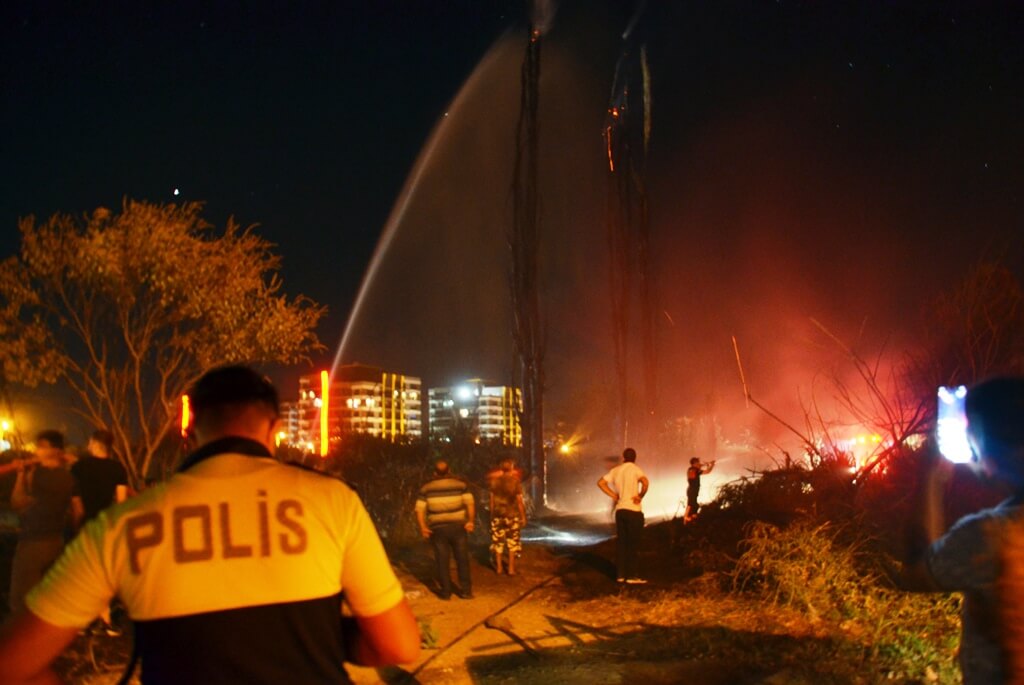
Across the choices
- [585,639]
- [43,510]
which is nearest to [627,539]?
[585,639]

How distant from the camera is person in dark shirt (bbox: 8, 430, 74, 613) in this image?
24.8 ft

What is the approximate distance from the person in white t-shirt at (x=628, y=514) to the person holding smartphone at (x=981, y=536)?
30.7 ft

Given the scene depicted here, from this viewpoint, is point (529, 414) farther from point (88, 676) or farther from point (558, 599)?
point (88, 676)

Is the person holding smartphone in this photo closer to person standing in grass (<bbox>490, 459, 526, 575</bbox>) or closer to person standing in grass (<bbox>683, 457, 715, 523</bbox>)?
person standing in grass (<bbox>490, 459, 526, 575</bbox>)

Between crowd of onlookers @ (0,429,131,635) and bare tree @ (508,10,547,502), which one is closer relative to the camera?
crowd of onlookers @ (0,429,131,635)

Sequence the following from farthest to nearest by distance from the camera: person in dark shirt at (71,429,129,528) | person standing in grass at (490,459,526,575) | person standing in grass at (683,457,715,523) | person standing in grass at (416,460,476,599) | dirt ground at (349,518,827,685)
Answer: person standing in grass at (683,457,715,523), person standing in grass at (490,459,526,575), person standing in grass at (416,460,476,599), person in dark shirt at (71,429,129,528), dirt ground at (349,518,827,685)

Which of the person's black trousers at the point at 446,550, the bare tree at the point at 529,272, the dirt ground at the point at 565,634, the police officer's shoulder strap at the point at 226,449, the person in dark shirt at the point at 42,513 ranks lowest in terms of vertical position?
the dirt ground at the point at 565,634

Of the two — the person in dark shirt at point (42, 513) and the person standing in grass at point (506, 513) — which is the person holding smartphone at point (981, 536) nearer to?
the person in dark shirt at point (42, 513)

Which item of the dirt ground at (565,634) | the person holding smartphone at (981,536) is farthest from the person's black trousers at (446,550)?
the person holding smartphone at (981,536)

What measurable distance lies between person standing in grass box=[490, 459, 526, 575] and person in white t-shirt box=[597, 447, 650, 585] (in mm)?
1686

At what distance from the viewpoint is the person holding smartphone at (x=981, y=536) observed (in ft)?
8.66

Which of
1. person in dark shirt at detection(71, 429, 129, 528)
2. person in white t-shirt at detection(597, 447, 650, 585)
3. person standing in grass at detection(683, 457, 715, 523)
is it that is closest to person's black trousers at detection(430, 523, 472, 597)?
person in white t-shirt at detection(597, 447, 650, 585)

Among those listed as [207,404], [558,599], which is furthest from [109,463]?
[207,404]

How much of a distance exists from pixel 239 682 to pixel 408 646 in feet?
1.50
